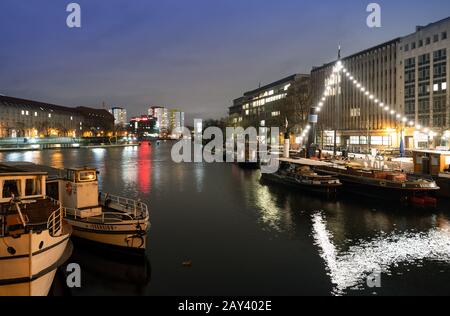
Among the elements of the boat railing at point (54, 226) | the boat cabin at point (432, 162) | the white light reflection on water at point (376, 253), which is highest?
the boat cabin at point (432, 162)

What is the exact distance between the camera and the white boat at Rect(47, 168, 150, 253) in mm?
21875

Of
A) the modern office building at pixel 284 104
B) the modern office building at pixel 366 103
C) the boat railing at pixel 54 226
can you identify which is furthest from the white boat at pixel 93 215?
the modern office building at pixel 284 104

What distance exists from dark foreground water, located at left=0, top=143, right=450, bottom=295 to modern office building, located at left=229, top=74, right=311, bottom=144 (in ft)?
231

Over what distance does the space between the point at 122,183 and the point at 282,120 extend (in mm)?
74624

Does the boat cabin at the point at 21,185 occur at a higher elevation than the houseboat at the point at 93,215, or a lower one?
higher

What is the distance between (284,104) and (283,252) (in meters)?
108

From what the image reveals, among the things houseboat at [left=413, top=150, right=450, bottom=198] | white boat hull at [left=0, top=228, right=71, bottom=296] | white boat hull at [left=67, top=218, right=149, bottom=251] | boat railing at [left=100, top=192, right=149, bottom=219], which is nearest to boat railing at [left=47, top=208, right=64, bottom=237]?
white boat hull at [left=0, top=228, right=71, bottom=296]

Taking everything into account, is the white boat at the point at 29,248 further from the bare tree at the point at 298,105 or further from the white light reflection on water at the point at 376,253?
the bare tree at the point at 298,105

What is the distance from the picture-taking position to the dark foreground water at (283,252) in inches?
735

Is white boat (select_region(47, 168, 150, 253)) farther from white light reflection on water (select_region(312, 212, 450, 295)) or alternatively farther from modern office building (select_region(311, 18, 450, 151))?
modern office building (select_region(311, 18, 450, 151))

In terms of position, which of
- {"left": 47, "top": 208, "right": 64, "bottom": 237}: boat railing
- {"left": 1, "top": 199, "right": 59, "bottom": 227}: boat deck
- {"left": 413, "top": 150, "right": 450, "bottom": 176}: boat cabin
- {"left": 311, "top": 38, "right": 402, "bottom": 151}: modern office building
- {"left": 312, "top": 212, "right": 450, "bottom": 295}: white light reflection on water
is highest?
Answer: {"left": 311, "top": 38, "right": 402, "bottom": 151}: modern office building

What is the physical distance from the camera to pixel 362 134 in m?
113

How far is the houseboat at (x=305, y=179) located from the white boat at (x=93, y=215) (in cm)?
2568
